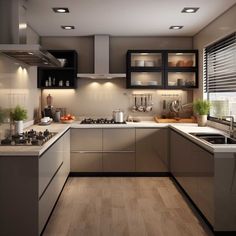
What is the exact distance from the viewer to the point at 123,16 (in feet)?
15.1

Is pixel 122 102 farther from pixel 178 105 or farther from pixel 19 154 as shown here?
pixel 19 154

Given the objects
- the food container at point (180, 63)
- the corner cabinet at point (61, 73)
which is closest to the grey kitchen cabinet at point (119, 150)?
the corner cabinet at point (61, 73)

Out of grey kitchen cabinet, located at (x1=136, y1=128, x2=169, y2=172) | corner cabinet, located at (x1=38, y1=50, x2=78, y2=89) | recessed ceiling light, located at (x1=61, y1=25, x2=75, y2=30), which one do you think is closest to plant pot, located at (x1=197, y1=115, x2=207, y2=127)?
grey kitchen cabinet, located at (x1=136, y1=128, x2=169, y2=172)

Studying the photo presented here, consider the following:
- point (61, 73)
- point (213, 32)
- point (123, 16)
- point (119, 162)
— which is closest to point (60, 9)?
point (123, 16)

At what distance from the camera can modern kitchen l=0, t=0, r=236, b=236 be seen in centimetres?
311

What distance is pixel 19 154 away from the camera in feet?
9.57

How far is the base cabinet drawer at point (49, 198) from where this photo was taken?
3070 mm

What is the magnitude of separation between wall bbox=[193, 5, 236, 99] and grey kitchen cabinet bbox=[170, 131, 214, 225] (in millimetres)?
1300

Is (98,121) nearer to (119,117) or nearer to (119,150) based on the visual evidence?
(119,117)

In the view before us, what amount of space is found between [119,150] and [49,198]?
2143 mm

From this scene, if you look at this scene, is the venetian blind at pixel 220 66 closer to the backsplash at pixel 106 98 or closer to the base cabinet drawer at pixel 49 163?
the backsplash at pixel 106 98

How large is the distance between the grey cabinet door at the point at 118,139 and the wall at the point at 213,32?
55.3 inches

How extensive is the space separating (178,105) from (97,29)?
200 cm

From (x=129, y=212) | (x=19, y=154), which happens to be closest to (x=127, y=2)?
(x=19, y=154)
